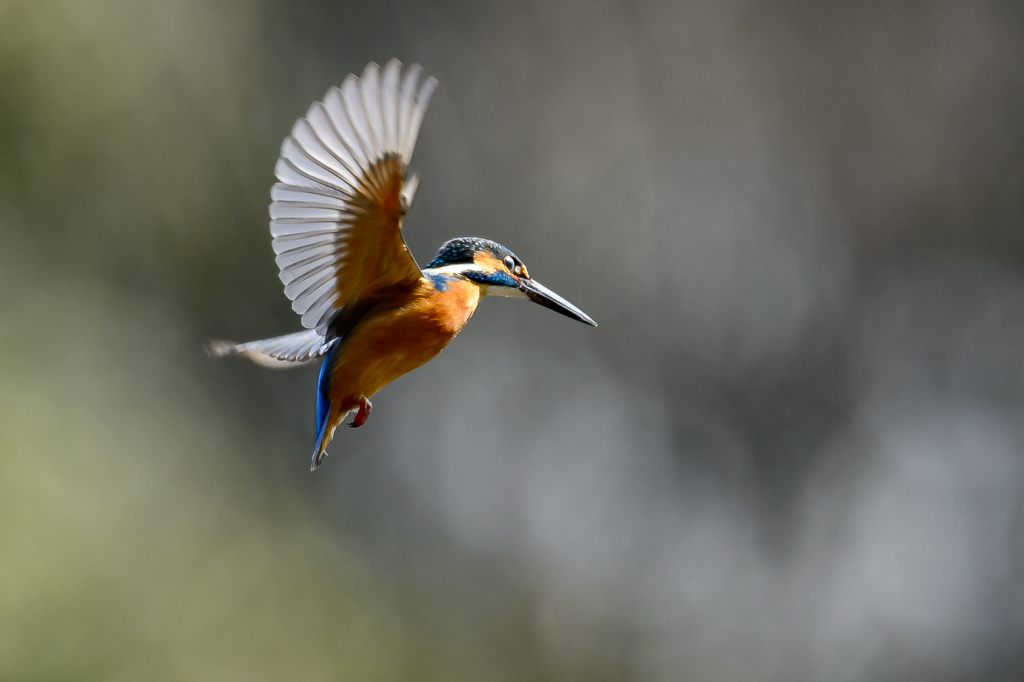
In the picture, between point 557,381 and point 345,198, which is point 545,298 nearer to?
point 345,198

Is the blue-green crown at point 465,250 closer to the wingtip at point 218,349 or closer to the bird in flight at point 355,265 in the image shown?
the bird in flight at point 355,265

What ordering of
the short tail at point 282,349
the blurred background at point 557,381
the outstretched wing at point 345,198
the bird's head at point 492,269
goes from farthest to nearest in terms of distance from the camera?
the blurred background at point 557,381 → the bird's head at point 492,269 → the short tail at point 282,349 → the outstretched wing at point 345,198

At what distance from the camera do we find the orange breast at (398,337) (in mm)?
727

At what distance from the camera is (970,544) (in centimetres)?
364

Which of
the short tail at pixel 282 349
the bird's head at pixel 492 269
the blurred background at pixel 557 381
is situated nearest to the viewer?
the short tail at pixel 282 349

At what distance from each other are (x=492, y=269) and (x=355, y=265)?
17 cm

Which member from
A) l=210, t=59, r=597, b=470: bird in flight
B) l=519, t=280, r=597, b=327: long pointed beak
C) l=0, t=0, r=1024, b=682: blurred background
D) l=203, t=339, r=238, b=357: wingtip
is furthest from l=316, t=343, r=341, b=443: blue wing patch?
l=0, t=0, r=1024, b=682: blurred background

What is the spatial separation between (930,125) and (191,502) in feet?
11.4

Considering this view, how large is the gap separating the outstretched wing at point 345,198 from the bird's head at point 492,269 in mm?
121

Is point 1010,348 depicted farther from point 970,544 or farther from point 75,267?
point 75,267

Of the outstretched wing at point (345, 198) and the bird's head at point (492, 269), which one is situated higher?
the outstretched wing at point (345, 198)

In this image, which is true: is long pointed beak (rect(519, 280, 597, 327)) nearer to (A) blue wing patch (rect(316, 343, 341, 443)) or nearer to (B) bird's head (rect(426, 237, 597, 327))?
(B) bird's head (rect(426, 237, 597, 327))

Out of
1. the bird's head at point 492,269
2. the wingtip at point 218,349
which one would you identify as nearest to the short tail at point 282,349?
the wingtip at point 218,349

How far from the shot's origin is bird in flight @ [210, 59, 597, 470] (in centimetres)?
64
